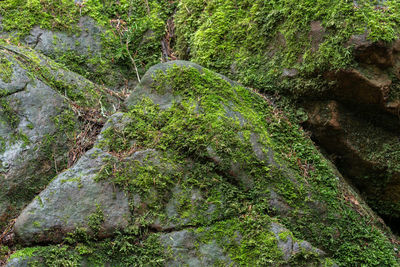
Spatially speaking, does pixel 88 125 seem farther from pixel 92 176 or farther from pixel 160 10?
pixel 160 10

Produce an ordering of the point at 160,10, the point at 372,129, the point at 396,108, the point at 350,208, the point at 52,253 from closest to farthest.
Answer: the point at 52,253 → the point at 350,208 → the point at 396,108 → the point at 372,129 → the point at 160,10

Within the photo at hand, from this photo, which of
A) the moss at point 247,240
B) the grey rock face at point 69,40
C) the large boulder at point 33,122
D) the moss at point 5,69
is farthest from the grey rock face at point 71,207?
the grey rock face at point 69,40

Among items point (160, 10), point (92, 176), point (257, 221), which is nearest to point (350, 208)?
point (257, 221)

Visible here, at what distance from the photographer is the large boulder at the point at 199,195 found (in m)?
3.11

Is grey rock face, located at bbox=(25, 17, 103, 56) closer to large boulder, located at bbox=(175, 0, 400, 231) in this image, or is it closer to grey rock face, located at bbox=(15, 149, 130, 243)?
large boulder, located at bbox=(175, 0, 400, 231)

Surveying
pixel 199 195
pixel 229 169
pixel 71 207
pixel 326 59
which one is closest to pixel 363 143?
pixel 326 59

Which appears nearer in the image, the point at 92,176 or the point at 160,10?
the point at 92,176

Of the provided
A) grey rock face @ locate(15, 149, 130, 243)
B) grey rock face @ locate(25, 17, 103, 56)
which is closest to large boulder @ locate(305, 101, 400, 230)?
grey rock face @ locate(15, 149, 130, 243)

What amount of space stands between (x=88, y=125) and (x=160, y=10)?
2974 mm

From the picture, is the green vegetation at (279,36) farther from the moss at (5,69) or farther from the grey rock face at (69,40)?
the moss at (5,69)

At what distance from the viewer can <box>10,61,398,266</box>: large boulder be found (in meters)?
3.11

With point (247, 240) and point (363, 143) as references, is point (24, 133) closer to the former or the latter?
point (247, 240)

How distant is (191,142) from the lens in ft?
11.9

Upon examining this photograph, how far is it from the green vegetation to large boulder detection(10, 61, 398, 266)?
24.2 inches
